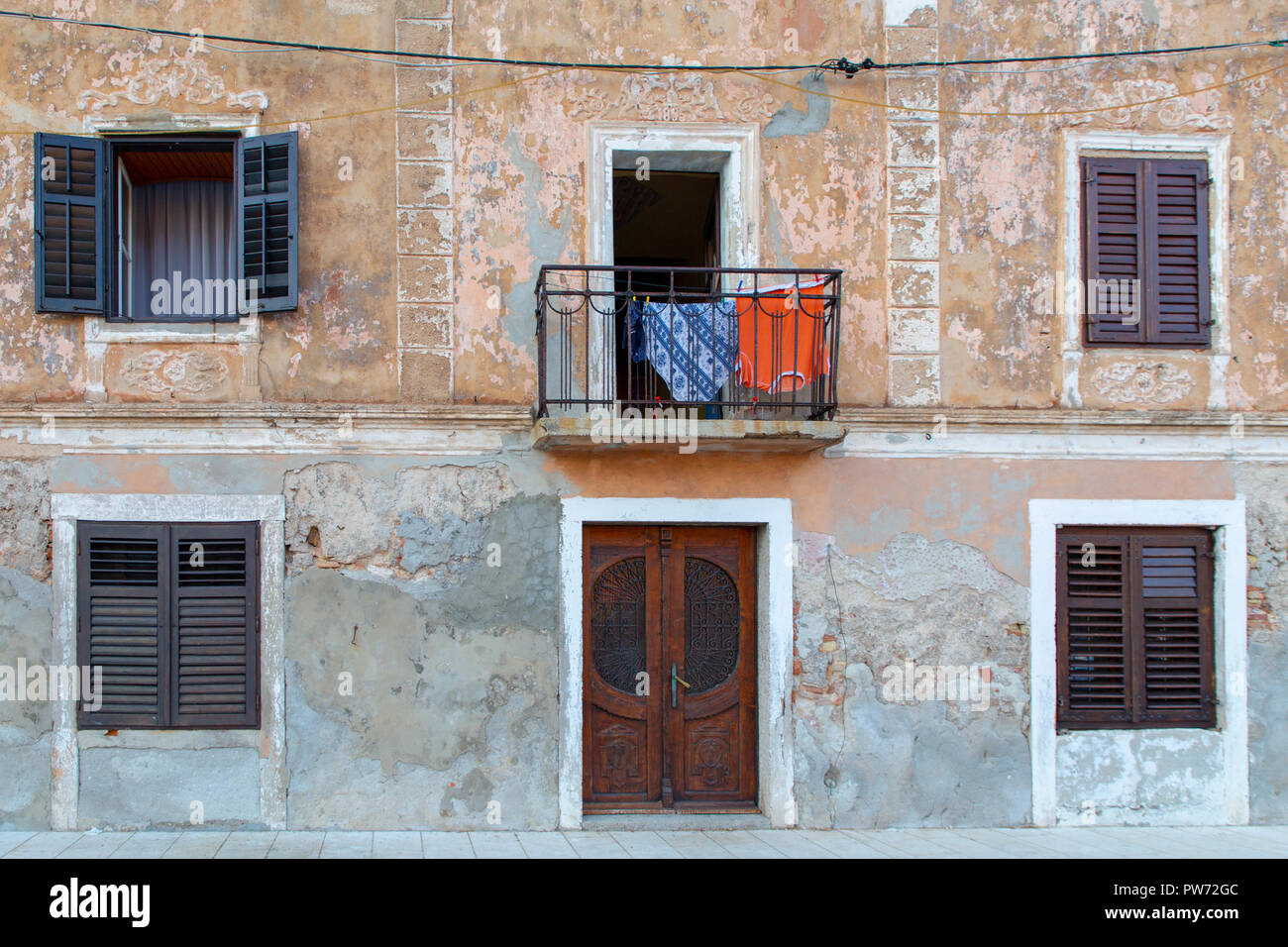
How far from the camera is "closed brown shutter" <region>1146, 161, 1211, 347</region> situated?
9148mm

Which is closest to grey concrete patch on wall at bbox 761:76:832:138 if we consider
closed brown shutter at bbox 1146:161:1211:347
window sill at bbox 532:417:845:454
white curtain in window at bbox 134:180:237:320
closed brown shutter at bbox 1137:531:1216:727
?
window sill at bbox 532:417:845:454

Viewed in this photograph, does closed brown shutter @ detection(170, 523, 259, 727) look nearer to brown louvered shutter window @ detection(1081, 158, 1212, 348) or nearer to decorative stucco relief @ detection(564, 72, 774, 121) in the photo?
decorative stucco relief @ detection(564, 72, 774, 121)

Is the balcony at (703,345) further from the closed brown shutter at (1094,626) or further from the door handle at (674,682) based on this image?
the closed brown shutter at (1094,626)

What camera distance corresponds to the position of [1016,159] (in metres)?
9.09

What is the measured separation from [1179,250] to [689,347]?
4.03m

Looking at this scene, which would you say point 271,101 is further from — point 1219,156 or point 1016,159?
point 1219,156

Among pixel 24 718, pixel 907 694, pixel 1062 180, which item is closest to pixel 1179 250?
pixel 1062 180

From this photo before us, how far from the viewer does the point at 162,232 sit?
357 inches

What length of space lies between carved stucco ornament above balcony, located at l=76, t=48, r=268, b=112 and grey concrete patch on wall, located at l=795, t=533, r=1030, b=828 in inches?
215

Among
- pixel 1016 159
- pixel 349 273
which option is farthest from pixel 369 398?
pixel 1016 159

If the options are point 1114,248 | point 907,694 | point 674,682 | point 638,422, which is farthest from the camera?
point 1114,248

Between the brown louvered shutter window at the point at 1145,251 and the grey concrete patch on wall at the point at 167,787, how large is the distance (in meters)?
7.34

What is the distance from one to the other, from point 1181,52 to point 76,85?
8477mm

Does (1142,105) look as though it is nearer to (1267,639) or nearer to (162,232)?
(1267,639)
